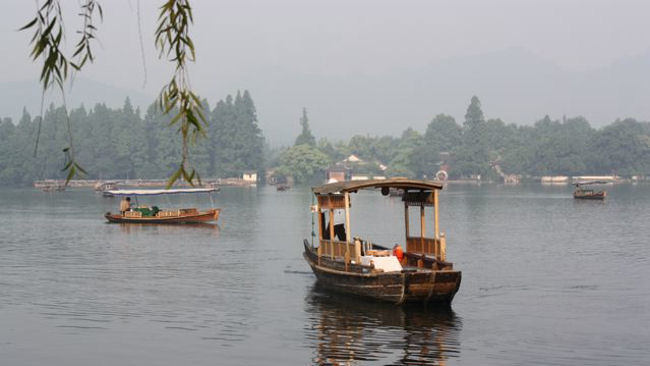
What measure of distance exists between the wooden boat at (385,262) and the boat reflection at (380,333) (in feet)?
1.45

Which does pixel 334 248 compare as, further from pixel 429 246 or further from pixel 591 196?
pixel 591 196

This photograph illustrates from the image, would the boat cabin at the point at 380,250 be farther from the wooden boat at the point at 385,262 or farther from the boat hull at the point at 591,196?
the boat hull at the point at 591,196

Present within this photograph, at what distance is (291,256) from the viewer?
46.2 meters

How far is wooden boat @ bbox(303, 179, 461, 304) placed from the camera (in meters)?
25.6

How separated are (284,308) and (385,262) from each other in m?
4.09

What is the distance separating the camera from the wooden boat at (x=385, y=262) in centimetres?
2564

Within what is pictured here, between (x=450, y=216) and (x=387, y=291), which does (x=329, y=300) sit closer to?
(x=387, y=291)

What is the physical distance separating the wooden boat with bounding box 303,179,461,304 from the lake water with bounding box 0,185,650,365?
654 millimetres

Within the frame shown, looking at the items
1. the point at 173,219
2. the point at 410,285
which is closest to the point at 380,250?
the point at 410,285

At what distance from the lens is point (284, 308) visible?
2862 cm

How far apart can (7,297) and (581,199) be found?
101 metres

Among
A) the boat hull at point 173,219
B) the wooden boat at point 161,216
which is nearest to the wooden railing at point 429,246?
the wooden boat at point 161,216

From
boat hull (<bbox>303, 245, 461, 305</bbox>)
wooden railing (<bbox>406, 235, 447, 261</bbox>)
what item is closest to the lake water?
boat hull (<bbox>303, 245, 461, 305</bbox>)

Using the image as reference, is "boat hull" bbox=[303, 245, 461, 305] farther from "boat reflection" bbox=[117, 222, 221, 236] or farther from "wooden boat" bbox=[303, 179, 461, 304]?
"boat reflection" bbox=[117, 222, 221, 236]
